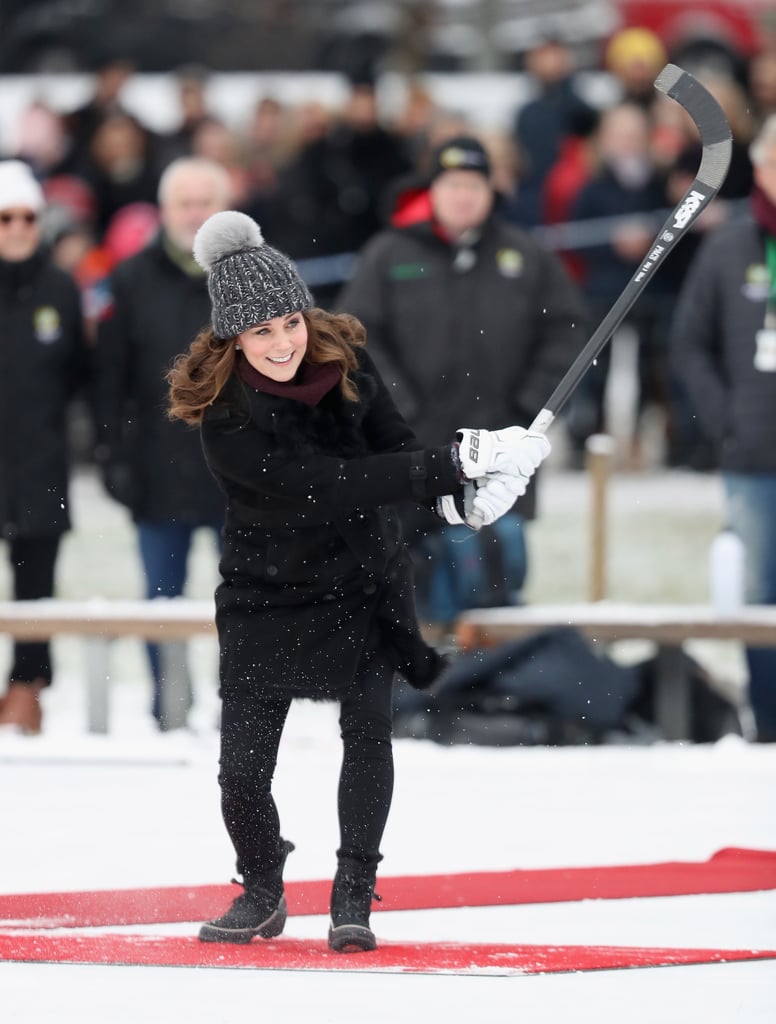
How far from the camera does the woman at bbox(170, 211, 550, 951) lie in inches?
165

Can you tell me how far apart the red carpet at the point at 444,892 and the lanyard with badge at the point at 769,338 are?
1.96 m

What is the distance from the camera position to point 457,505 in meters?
4.29

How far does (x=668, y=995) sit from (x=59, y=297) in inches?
137

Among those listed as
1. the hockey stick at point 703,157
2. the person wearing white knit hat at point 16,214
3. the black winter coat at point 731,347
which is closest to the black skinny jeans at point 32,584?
the person wearing white knit hat at point 16,214

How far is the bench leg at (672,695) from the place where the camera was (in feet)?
21.1

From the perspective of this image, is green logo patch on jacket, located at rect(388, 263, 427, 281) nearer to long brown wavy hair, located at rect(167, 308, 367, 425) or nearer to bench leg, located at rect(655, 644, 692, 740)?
bench leg, located at rect(655, 644, 692, 740)

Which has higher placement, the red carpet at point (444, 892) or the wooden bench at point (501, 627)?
the wooden bench at point (501, 627)

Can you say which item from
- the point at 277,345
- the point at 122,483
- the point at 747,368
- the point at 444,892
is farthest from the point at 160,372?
the point at 277,345

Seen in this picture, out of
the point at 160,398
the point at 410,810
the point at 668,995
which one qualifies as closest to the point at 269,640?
the point at 668,995

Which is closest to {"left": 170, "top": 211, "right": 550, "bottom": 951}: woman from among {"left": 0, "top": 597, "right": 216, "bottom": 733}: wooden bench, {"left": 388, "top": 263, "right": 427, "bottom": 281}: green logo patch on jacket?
{"left": 0, "top": 597, "right": 216, "bottom": 733}: wooden bench

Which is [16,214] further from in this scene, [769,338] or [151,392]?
[769,338]

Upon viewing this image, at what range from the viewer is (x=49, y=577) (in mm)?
6789

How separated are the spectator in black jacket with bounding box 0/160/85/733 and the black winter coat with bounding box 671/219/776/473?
1.94m

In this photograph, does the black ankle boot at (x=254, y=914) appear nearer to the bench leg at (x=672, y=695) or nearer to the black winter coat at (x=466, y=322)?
the bench leg at (x=672, y=695)
